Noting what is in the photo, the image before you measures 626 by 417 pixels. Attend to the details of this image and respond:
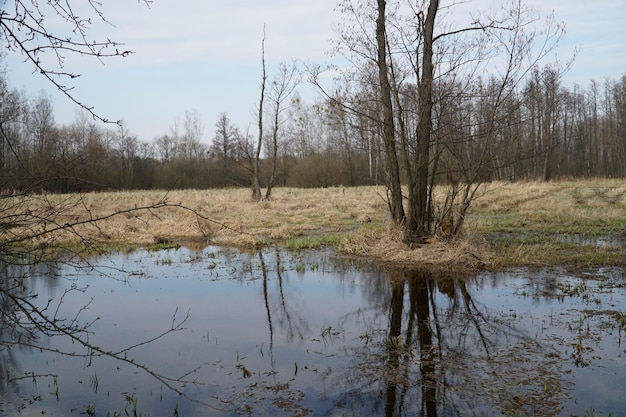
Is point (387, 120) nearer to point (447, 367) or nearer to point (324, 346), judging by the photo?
point (324, 346)

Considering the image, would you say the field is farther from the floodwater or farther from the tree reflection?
the tree reflection

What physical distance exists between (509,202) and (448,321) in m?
15.4

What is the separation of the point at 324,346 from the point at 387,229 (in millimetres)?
6256

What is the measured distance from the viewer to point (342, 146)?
123 ft

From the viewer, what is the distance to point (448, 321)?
6.41 meters

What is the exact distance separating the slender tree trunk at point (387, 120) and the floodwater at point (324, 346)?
2802mm

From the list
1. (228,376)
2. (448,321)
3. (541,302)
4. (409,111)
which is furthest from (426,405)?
(409,111)

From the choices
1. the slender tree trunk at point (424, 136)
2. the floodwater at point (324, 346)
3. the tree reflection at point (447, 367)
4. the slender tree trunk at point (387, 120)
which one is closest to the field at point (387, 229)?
the slender tree trunk at point (424, 136)

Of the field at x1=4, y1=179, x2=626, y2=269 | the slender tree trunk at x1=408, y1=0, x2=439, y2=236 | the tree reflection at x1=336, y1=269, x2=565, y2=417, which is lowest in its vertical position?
the tree reflection at x1=336, y1=269, x2=565, y2=417

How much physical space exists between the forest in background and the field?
2.72 feet

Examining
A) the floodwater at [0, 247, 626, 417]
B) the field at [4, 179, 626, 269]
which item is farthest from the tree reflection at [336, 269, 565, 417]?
the field at [4, 179, 626, 269]

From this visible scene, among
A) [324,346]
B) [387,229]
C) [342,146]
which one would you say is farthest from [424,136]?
[342,146]

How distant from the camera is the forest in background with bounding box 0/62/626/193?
476 cm

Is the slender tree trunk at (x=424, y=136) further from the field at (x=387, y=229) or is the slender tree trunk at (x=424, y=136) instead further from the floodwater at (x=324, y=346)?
the floodwater at (x=324, y=346)
